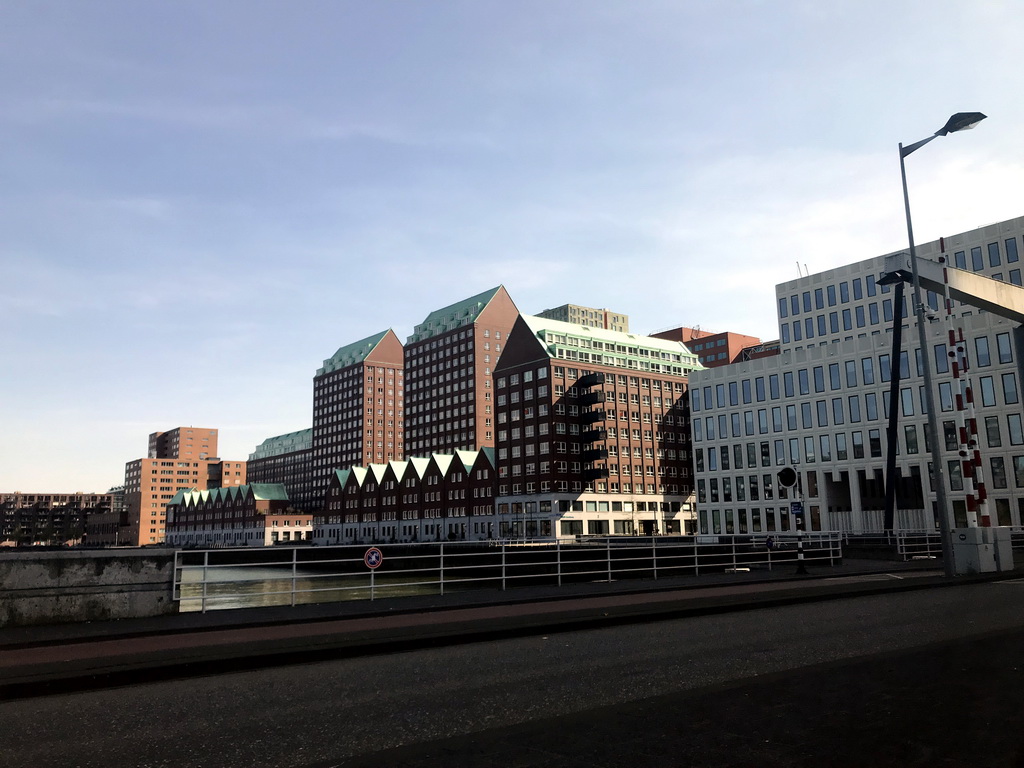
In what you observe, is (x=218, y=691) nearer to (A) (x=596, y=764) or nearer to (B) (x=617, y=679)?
(B) (x=617, y=679)

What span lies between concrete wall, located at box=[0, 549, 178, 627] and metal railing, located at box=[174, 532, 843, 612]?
0.45m

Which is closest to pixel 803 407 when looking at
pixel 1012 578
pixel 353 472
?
pixel 1012 578

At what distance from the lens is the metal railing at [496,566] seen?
18562mm

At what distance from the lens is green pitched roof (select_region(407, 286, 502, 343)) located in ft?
587

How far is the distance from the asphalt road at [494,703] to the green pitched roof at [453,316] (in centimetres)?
16458

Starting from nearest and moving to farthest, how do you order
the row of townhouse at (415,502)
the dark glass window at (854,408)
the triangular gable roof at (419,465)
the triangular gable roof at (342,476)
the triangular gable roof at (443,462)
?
the dark glass window at (854,408) < the row of townhouse at (415,502) < the triangular gable roof at (443,462) < the triangular gable roof at (419,465) < the triangular gable roof at (342,476)

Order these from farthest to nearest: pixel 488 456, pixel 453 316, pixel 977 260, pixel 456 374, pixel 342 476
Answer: pixel 453 316 → pixel 342 476 → pixel 456 374 → pixel 488 456 → pixel 977 260

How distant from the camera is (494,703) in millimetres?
8391

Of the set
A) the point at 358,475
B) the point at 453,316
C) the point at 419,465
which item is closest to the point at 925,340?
the point at 419,465

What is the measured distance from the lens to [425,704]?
8391mm

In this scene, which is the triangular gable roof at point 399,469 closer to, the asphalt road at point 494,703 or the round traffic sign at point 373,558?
the round traffic sign at point 373,558

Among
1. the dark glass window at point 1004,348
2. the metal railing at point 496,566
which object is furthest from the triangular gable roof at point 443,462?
the dark glass window at point 1004,348

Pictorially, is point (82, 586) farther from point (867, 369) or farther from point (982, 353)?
point (867, 369)

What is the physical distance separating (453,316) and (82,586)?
16984 centimetres
